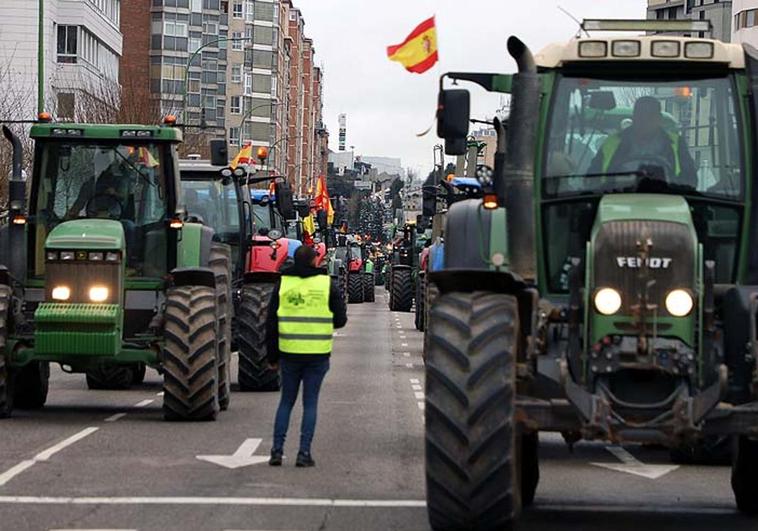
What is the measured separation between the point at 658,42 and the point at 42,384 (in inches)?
422

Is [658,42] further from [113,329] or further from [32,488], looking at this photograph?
[113,329]

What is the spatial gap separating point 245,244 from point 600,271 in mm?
15479

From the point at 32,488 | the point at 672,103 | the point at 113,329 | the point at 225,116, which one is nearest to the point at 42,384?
the point at 113,329

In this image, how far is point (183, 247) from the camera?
19.5 meters

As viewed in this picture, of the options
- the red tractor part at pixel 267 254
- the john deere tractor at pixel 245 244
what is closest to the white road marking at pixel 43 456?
the john deere tractor at pixel 245 244

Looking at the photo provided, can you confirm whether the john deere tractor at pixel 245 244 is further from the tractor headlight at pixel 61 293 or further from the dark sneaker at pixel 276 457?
the dark sneaker at pixel 276 457

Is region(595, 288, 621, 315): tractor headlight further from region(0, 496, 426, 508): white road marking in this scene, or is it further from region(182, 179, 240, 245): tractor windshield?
region(182, 179, 240, 245): tractor windshield

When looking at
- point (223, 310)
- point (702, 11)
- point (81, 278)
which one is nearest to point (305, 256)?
point (81, 278)

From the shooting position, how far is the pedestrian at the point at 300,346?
48.3 feet

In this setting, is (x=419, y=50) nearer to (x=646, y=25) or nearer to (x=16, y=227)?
A: (x=646, y=25)

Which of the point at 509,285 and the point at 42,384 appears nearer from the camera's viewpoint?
the point at 509,285

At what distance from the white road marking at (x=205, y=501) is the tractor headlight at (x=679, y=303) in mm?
2800

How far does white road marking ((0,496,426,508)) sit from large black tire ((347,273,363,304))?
5876 centimetres

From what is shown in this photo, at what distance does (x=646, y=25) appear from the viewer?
38.5ft
